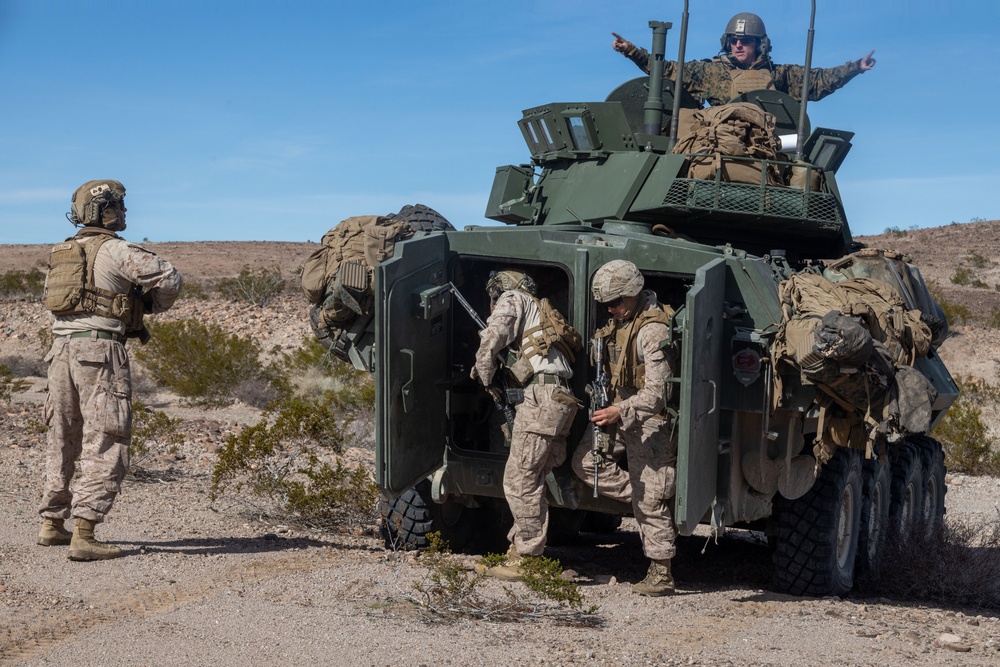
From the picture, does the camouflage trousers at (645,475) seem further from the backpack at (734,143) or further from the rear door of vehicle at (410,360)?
the backpack at (734,143)

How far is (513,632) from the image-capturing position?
551 centimetres

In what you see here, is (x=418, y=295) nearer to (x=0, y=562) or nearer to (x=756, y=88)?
(x=0, y=562)

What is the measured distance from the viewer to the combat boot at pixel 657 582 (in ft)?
21.6

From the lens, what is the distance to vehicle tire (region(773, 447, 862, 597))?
275 inches

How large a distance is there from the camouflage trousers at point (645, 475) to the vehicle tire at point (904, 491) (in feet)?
7.09

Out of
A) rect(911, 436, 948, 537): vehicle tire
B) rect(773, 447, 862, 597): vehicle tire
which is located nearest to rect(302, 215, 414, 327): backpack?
rect(773, 447, 862, 597): vehicle tire

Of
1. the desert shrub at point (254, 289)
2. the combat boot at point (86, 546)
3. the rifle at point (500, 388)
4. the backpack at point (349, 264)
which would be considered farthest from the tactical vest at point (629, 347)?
the desert shrub at point (254, 289)

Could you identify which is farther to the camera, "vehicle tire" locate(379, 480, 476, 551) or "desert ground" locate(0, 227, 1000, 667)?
"vehicle tire" locate(379, 480, 476, 551)

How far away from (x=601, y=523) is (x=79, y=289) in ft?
14.6

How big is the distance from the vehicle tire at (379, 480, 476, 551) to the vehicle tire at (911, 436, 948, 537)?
3276 millimetres

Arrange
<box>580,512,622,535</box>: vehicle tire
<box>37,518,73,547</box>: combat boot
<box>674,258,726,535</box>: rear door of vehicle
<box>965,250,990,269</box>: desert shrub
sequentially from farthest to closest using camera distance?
1. <box>965,250,990,269</box>: desert shrub
2. <box>580,512,622,535</box>: vehicle tire
3. <box>37,518,73,547</box>: combat boot
4. <box>674,258,726,535</box>: rear door of vehicle

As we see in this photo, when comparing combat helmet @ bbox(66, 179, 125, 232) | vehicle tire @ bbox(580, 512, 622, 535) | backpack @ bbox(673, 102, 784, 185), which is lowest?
vehicle tire @ bbox(580, 512, 622, 535)

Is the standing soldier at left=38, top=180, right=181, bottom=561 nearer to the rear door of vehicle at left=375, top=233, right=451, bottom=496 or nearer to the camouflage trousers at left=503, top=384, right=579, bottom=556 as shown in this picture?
the rear door of vehicle at left=375, top=233, right=451, bottom=496

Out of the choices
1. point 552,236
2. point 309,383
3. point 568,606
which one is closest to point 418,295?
point 552,236
